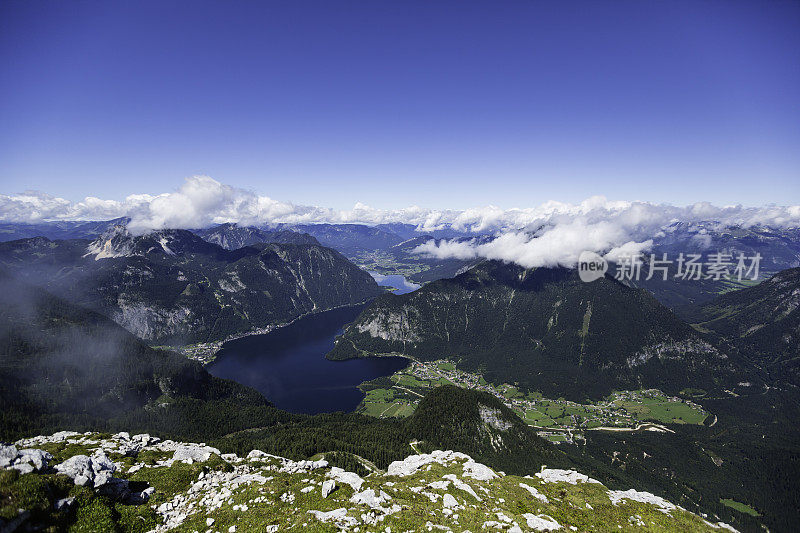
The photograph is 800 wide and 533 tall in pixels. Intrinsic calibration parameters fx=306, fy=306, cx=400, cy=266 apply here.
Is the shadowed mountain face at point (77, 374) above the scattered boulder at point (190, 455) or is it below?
below

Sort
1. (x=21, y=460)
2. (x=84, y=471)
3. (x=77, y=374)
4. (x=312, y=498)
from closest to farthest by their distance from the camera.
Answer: (x=21, y=460), (x=84, y=471), (x=312, y=498), (x=77, y=374)

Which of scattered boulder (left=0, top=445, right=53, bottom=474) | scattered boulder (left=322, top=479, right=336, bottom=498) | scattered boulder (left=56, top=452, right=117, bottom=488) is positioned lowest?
scattered boulder (left=322, top=479, right=336, bottom=498)

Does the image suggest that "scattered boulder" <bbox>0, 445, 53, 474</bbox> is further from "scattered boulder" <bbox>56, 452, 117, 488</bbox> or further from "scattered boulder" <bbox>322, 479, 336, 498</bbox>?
"scattered boulder" <bbox>322, 479, 336, 498</bbox>

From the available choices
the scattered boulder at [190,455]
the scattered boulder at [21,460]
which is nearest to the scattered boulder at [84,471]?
the scattered boulder at [21,460]

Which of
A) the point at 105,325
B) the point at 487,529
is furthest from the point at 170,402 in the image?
the point at 487,529

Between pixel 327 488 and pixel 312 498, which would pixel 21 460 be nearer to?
pixel 312 498

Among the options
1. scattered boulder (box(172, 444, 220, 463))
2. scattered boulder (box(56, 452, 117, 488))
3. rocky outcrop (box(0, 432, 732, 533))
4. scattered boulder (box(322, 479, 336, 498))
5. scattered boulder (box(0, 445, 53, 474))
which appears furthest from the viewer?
scattered boulder (box(172, 444, 220, 463))

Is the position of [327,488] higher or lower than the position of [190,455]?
higher

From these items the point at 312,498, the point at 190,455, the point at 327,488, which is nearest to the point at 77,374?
the point at 190,455

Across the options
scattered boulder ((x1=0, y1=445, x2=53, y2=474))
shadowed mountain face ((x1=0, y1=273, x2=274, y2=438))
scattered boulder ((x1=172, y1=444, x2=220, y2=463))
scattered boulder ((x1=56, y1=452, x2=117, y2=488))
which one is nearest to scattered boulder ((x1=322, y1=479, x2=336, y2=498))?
scattered boulder ((x1=56, y1=452, x2=117, y2=488))

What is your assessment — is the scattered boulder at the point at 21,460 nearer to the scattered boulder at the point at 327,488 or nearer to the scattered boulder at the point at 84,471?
the scattered boulder at the point at 84,471

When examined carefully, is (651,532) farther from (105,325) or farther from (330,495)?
(105,325)

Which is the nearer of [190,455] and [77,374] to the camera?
[190,455]
